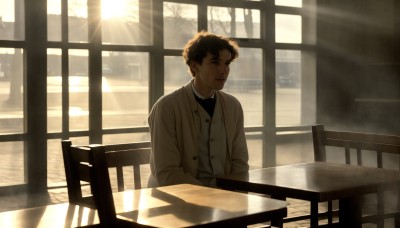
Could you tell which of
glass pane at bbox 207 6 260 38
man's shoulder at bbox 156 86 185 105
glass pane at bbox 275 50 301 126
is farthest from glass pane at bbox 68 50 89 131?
man's shoulder at bbox 156 86 185 105

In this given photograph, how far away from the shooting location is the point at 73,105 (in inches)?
250

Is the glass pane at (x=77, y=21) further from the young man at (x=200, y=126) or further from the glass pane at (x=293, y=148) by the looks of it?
the young man at (x=200, y=126)

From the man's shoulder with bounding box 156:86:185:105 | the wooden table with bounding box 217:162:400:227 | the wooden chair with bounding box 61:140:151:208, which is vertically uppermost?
the man's shoulder with bounding box 156:86:185:105

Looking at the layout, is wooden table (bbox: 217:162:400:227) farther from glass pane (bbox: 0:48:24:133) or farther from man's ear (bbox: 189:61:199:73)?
glass pane (bbox: 0:48:24:133)

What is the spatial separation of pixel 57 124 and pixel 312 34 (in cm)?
332

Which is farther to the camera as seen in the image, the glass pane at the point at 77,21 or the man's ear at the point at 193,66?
the glass pane at the point at 77,21

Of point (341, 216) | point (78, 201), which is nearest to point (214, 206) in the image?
point (78, 201)

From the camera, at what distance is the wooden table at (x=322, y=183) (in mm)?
2920

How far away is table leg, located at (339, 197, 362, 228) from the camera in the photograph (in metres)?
3.54

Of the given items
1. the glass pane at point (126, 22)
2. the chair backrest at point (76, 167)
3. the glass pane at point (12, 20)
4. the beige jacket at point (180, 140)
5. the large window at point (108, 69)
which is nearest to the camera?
the chair backrest at point (76, 167)

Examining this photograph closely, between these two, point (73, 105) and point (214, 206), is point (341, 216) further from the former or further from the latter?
point (73, 105)

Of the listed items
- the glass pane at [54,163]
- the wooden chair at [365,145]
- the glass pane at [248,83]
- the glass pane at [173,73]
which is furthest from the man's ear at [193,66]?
the glass pane at [248,83]

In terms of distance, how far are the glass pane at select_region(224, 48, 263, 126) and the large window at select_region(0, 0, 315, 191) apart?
11mm

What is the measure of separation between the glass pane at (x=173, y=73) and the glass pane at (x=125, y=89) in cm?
22
